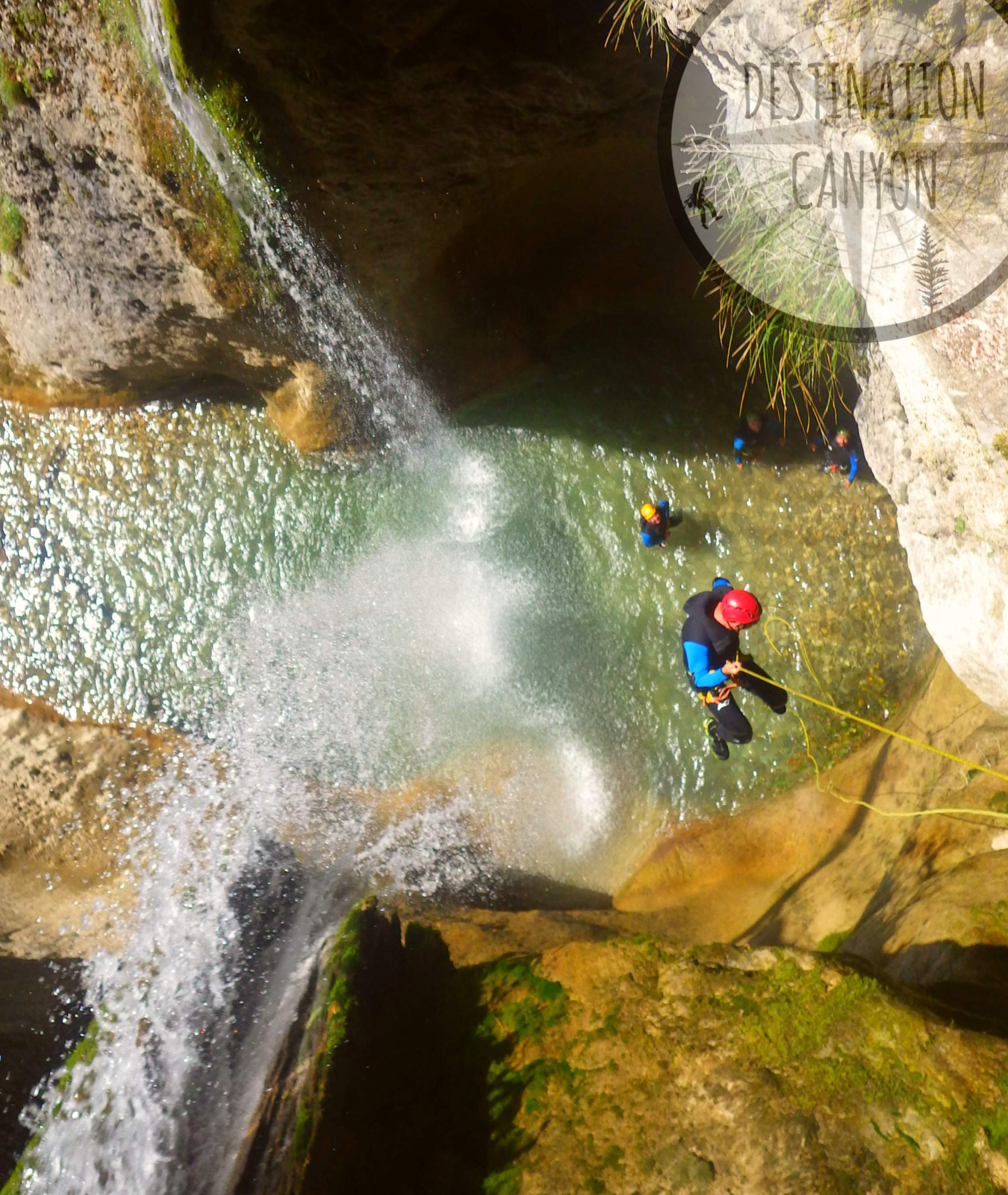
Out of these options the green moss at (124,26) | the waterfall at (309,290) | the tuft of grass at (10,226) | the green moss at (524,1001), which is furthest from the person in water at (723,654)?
the tuft of grass at (10,226)

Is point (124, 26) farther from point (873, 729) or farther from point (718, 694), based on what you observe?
point (873, 729)

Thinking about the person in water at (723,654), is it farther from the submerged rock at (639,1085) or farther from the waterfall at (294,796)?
the submerged rock at (639,1085)

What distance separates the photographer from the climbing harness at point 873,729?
14.5 ft

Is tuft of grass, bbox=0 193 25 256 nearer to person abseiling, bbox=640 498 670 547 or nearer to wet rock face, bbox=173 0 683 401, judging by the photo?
wet rock face, bbox=173 0 683 401

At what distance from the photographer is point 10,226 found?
19.5 feet

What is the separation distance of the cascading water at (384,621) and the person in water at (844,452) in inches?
7.6

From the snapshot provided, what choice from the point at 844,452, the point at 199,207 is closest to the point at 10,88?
the point at 199,207

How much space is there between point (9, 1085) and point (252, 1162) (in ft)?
9.52

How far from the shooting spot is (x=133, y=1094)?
494 centimetres

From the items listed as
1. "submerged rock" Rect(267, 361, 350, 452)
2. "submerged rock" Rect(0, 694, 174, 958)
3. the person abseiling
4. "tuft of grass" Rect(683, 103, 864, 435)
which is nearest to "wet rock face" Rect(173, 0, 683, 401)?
"submerged rock" Rect(267, 361, 350, 452)

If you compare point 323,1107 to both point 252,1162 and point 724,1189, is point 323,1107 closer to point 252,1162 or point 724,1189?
point 252,1162

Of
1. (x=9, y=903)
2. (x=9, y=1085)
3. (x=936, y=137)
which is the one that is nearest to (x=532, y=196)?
(x=936, y=137)

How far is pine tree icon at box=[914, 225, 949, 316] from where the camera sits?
10.4ft

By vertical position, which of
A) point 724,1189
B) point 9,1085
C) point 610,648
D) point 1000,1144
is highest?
point 1000,1144
